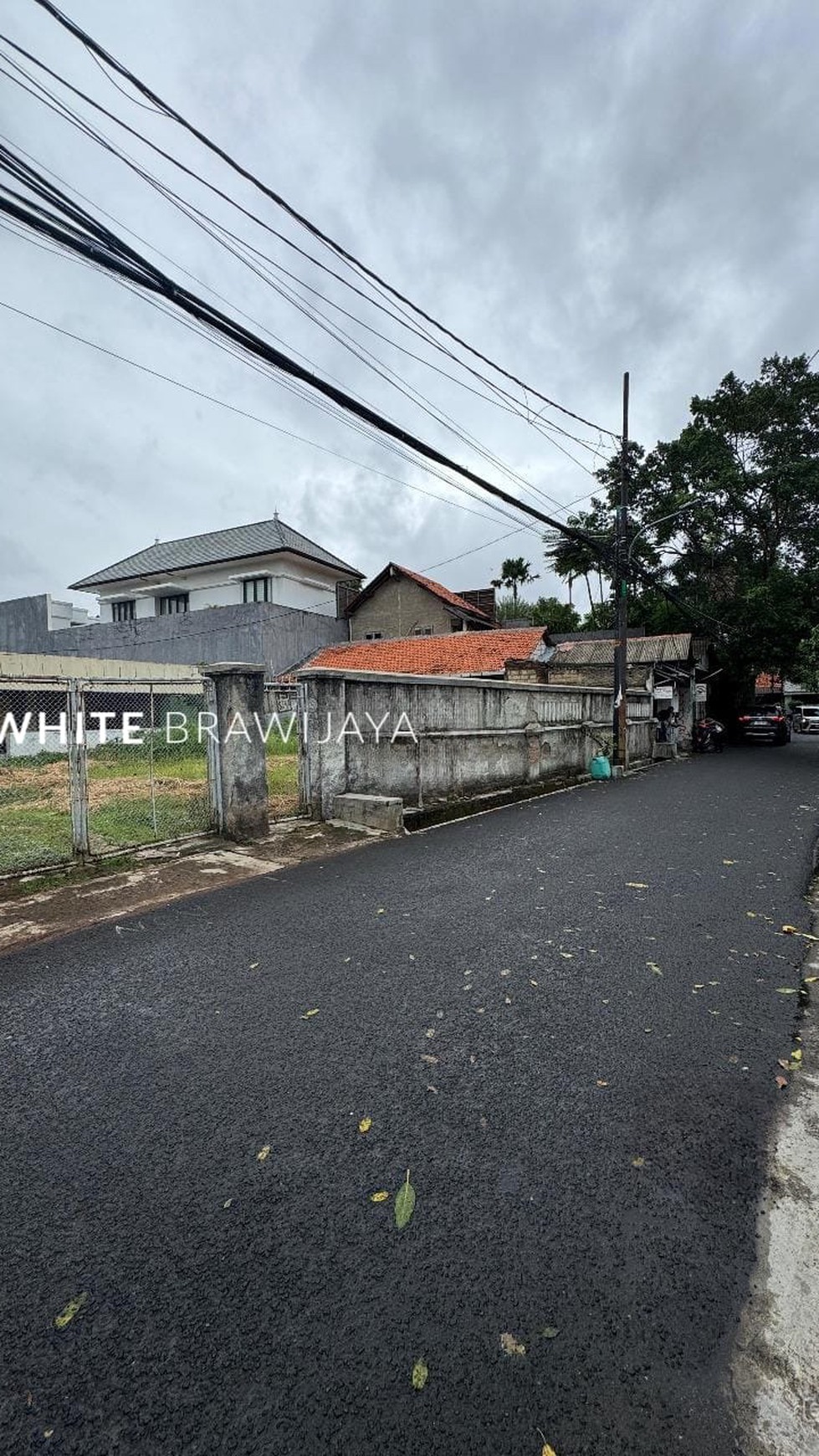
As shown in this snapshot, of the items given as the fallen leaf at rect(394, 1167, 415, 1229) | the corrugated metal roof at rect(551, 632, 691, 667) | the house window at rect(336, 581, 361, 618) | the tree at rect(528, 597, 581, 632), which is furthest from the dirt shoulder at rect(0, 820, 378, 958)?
the tree at rect(528, 597, 581, 632)

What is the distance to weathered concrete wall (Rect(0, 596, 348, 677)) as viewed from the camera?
2477 centimetres

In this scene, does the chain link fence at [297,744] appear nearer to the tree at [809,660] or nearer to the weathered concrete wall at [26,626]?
the tree at [809,660]

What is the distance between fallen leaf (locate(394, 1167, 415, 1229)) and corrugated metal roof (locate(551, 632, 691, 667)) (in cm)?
2346

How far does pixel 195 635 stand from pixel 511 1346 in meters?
26.4

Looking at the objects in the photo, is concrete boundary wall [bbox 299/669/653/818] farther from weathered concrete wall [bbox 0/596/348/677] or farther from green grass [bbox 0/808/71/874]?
weathered concrete wall [bbox 0/596/348/677]

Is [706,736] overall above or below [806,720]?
above

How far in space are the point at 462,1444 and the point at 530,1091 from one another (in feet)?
4.54

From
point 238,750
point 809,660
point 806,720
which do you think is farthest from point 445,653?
point 806,720

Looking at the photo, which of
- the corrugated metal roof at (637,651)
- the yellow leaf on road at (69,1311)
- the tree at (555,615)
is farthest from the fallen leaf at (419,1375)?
the tree at (555,615)

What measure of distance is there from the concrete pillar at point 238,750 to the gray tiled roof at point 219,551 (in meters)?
24.0

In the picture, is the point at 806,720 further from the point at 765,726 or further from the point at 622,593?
the point at 622,593

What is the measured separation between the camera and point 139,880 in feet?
20.0

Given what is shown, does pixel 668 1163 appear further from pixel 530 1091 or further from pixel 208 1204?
pixel 208 1204

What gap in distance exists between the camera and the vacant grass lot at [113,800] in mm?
7199
